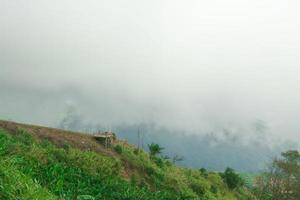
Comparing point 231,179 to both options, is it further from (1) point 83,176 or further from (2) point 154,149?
(1) point 83,176

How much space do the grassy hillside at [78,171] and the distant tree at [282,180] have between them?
1491 cm

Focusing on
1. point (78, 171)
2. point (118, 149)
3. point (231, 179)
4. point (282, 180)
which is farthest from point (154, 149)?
point (78, 171)

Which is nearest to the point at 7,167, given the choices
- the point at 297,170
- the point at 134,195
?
the point at 134,195

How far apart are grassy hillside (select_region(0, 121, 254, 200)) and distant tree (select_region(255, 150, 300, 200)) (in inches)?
587

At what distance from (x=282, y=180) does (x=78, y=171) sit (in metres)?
56.5

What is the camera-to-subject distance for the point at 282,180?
8231 cm

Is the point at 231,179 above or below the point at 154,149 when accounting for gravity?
below

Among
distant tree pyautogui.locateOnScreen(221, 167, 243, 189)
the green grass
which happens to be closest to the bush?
the green grass

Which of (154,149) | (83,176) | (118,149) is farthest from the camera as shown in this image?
(154,149)

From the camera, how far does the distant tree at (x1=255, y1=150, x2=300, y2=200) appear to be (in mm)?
79875

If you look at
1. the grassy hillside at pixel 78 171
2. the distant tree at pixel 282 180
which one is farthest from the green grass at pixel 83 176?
the distant tree at pixel 282 180

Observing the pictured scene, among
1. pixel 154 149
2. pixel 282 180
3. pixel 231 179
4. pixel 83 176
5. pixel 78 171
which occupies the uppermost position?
pixel 154 149

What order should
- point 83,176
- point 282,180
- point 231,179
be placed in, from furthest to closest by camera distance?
point 282,180 → point 231,179 → point 83,176

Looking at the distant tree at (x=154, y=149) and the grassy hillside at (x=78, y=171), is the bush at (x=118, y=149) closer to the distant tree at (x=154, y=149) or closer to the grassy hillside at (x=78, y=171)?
the grassy hillside at (x=78, y=171)
